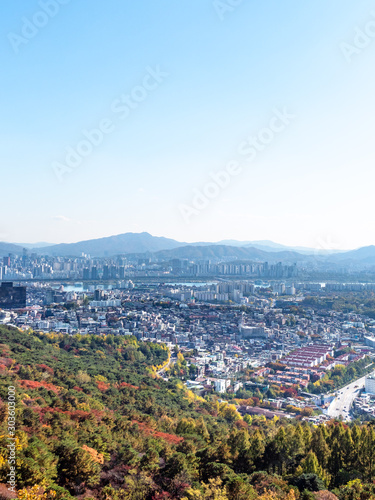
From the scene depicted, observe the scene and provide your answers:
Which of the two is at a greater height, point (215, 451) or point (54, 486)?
point (54, 486)

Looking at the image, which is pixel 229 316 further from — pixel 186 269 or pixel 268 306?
pixel 186 269

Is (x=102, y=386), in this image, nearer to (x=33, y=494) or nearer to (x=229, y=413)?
(x=229, y=413)

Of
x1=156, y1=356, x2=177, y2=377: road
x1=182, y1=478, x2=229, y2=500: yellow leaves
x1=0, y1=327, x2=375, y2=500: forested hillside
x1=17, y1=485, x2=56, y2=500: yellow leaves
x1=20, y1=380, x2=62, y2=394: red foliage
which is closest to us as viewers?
x1=17, y1=485, x2=56, y2=500: yellow leaves

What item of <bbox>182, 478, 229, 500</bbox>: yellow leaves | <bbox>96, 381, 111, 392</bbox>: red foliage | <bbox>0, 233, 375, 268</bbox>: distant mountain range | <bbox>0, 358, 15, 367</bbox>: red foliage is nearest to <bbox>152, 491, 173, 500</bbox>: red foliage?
<bbox>182, 478, 229, 500</bbox>: yellow leaves

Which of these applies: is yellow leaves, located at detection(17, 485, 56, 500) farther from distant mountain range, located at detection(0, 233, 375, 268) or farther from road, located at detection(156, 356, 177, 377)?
distant mountain range, located at detection(0, 233, 375, 268)

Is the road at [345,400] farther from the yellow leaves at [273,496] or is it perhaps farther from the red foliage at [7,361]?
the red foliage at [7,361]

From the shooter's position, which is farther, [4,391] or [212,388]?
[212,388]

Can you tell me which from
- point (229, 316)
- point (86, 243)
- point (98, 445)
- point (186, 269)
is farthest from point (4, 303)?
point (86, 243)
